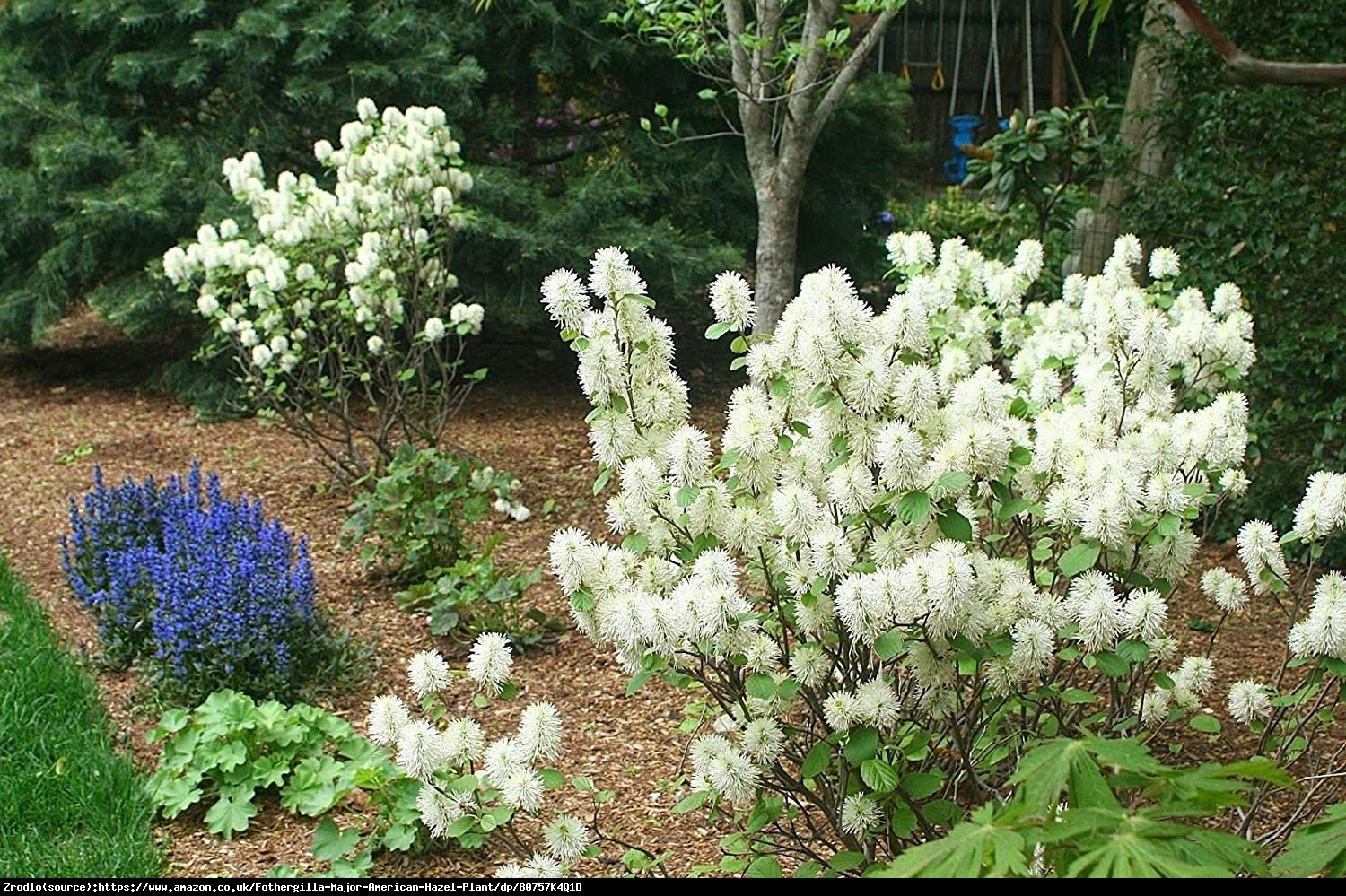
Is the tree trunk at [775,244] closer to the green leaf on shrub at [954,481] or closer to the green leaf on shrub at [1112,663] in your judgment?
the green leaf on shrub at [1112,663]

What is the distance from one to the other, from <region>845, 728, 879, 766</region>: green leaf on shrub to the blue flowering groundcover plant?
1.97 metres

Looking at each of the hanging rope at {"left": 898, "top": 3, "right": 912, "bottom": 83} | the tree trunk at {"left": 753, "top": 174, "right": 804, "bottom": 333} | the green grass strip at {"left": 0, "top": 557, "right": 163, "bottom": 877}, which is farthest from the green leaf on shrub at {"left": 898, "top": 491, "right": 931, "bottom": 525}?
the hanging rope at {"left": 898, "top": 3, "right": 912, "bottom": 83}

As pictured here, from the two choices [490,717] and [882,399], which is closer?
Answer: [882,399]

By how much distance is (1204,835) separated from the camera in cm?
125

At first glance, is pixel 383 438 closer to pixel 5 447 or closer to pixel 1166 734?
pixel 5 447

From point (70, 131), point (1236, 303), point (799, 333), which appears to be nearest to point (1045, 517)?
point (799, 333)

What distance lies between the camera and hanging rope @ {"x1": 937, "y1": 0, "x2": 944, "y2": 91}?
1274cm

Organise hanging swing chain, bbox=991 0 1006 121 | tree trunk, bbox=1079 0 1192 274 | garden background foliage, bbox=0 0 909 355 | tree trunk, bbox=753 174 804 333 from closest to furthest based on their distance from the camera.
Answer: tree trunk, bbox=1079 0 1192 274 < tree trunk, bbox=753 174 804 333 < garden background foliage, bbox=0 0 909 355 < hanging swing chain, bbox=991 0 1006 121

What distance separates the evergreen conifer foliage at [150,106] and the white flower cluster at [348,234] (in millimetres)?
1457

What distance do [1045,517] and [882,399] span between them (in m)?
0.33

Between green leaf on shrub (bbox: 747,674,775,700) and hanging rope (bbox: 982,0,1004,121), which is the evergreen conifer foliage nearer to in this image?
green leaf on shrub (bbox: 747,674,775,700)

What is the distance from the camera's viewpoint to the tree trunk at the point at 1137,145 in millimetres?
5035

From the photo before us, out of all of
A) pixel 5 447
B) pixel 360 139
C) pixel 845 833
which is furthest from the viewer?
pixel 5 447

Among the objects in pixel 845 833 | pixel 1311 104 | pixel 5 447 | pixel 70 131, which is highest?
pixel 1311 104
